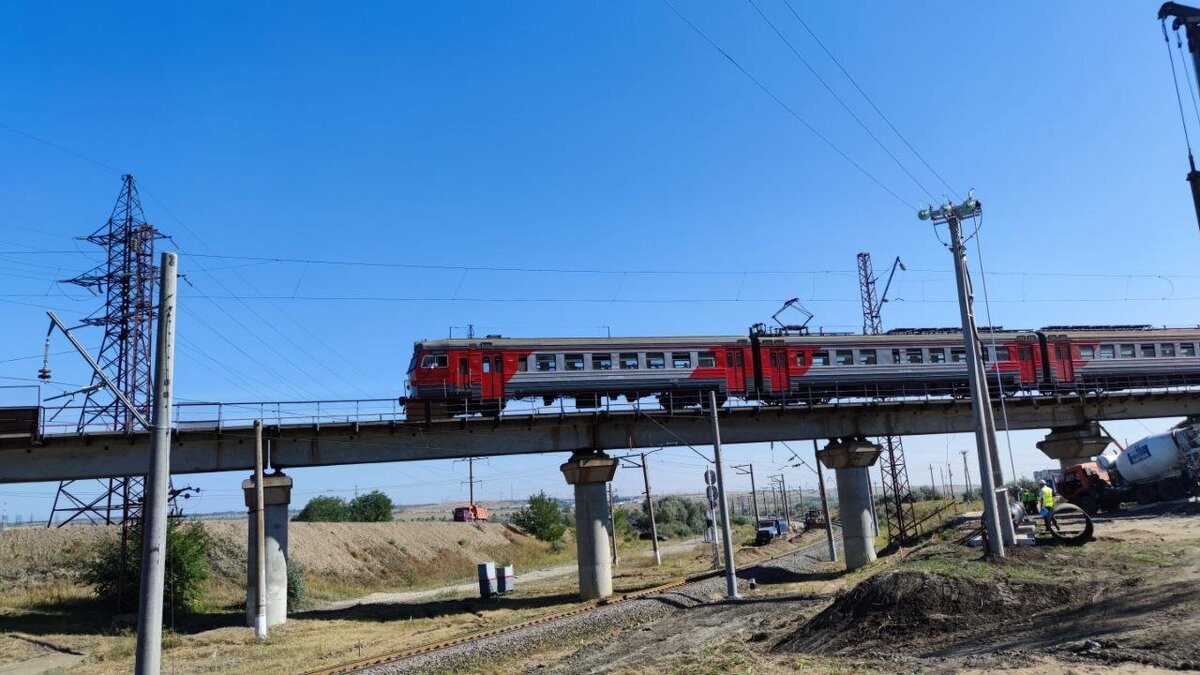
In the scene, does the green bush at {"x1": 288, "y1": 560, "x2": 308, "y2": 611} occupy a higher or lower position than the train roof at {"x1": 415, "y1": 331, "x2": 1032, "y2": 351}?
lower

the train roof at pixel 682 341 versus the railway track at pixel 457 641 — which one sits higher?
the train roof at pixel 682 341

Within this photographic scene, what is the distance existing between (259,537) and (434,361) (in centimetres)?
955

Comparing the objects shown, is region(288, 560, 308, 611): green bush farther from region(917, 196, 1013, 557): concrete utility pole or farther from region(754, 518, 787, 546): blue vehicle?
region(754, 518, 787, 546): blue vehicle

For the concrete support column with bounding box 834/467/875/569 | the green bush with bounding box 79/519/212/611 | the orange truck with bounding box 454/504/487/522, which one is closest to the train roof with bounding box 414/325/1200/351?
the concrete support column with bounding box 834/467/875/569

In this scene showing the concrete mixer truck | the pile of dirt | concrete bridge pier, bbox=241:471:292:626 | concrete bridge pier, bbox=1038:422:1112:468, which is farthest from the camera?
the concrete mixer truck

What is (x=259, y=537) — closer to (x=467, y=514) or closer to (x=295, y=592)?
(x=295, y=592)

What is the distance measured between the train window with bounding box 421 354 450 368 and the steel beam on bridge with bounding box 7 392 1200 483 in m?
2.89

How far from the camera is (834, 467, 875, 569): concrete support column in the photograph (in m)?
34.8

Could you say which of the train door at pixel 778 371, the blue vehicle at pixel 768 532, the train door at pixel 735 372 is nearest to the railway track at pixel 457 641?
the train door at pixel 735 372

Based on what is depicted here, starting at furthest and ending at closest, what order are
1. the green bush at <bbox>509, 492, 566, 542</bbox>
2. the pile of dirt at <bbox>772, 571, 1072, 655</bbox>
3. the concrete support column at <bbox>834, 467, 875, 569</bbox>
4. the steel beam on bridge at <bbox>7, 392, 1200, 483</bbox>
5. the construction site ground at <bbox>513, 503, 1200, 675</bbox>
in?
the green bush at <bbox>509, 492, 566, 542</bbox> → the concrete support column at <bbox>834, 467, 875, 569</bbox> → the steel beam on bridge at <bbox>7, 392, 1200, 483</bbox> → the pile of dirt at <bbox>772, 571, 1072, 655</bbox> → the construction site ground at <bbox>513, 503, 1200, 675</bbox>

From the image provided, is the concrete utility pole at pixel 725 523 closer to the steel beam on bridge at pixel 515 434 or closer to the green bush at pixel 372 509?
the steel beam on bridge at pixel 515 434

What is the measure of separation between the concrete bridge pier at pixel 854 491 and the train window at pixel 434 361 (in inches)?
692

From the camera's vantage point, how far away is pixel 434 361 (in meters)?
33.0

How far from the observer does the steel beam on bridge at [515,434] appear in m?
27.4
